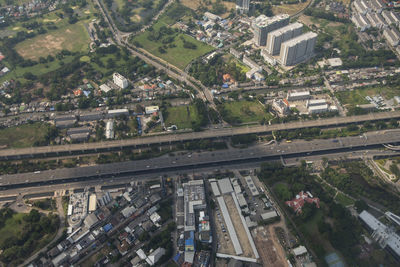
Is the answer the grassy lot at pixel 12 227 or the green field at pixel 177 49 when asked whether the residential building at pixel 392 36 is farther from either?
the grassy lot at pixel 12 227

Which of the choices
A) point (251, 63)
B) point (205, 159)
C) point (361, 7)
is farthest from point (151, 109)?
point (361, 7)

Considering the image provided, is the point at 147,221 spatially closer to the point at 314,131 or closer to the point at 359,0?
Result: the point at 314,131

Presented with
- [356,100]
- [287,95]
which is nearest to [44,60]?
[287,95]

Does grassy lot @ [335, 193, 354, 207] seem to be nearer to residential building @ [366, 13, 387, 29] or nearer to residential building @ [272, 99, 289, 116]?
residential building @ [272, 99, 289, 116]

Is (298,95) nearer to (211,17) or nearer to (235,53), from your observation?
(235,53)

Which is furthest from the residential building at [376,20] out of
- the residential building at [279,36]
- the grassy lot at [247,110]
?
the grassy lot at [247,110]

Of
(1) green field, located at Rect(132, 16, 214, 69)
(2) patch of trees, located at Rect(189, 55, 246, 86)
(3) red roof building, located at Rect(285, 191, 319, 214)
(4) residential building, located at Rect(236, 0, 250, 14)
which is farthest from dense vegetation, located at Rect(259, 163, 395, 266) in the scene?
(4) residential building, located at Rect(236, 0, 250, 14)
